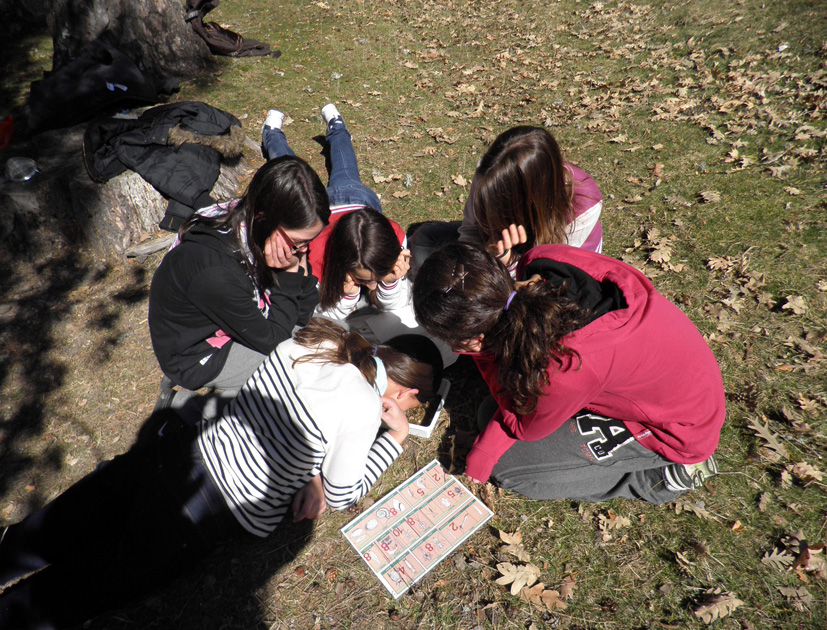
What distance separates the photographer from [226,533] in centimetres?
246

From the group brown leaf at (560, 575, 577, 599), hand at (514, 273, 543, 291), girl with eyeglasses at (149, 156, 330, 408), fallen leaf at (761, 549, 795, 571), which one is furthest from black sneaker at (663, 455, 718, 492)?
girl with eyeglasses at (149, 156, 330, 408)

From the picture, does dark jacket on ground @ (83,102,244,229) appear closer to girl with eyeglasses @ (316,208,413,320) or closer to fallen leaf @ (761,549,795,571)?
girl with eyeglasses @ (316,208,413,320)

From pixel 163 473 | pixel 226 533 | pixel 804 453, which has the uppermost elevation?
pixel 804 453

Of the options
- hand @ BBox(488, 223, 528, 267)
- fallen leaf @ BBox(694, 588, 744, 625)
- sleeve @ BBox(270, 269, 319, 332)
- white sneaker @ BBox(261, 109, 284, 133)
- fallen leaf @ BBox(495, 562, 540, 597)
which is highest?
hand @ BBox(488, 223, 528, 267)

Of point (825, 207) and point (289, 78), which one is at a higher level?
point (825, 207)

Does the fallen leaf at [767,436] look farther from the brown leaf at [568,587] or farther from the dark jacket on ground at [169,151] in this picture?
the dark jacket on ground at [169,151]

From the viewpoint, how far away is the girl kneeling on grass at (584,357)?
205cm

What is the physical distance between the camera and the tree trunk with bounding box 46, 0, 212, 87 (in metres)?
6.19

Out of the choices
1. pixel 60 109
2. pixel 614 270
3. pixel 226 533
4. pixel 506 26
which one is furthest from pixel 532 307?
pixel 506 26

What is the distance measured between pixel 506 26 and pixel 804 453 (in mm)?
8955

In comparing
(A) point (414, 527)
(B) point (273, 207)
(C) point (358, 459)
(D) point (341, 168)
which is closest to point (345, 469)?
(C) point (358, 459)

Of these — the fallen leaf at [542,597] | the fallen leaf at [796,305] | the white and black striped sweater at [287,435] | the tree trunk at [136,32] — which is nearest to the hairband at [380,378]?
the white and black striped sweater at [287,435]

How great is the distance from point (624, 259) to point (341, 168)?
10.7ft

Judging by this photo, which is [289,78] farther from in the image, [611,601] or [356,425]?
[611,601]
